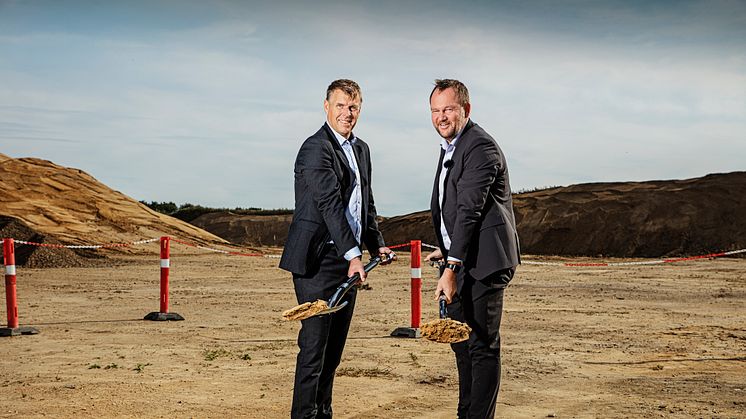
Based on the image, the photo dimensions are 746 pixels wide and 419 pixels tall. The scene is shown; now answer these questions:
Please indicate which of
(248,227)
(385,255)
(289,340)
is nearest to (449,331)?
(385,255)

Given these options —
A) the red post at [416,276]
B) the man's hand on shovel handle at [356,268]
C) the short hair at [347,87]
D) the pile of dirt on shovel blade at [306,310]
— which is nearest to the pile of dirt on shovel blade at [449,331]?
the man's hand on shovel handle at [356,268]

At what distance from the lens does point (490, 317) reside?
4.79 metres

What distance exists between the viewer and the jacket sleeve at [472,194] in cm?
465

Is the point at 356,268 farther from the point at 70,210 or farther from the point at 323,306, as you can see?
the point at 70,210

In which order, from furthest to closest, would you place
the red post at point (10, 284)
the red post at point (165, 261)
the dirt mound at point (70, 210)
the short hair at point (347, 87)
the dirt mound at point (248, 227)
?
the dirt mound at point (248, 227), the dirt mound at point (70, 210), the red post at point (165, 261), the red post at point (10, 284), the short hair at point (347, 87)

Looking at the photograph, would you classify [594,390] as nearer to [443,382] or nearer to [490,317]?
[443,382]

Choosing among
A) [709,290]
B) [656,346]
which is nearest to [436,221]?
[656,346]

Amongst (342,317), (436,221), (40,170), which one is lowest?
(342,317)

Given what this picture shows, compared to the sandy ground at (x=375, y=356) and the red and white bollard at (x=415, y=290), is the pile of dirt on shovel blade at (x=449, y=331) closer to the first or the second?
the sandy ground at (x=375, y=356)

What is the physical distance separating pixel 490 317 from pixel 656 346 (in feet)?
23.0

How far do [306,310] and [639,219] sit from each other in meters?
31.1

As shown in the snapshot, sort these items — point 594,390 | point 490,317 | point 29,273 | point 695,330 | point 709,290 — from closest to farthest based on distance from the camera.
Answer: point 490,317, point 594,390, point 695,330, point 709,290, point 29,273

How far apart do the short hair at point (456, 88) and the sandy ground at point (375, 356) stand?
313 centimetres

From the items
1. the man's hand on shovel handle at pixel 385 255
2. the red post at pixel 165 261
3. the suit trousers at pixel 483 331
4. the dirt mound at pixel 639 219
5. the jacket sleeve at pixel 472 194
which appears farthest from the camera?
the dirt mound at pixel 639 219
